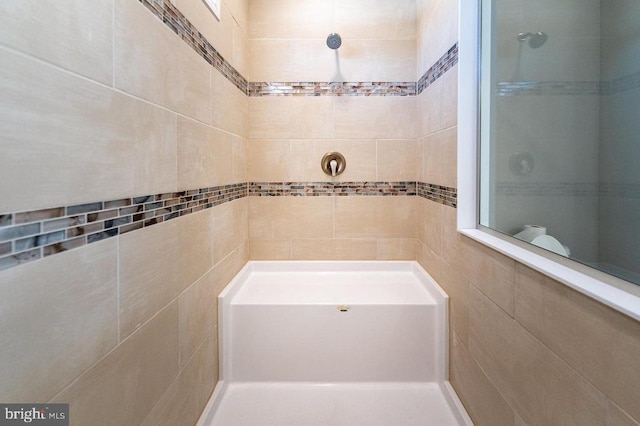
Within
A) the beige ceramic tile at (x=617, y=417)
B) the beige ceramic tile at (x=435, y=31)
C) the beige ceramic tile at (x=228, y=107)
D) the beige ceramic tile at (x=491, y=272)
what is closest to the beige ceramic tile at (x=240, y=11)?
the beige ceramic tile at (x=228, y=107)

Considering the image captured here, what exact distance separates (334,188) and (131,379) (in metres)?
1.58

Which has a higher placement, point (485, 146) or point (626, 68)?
point (626, 68)

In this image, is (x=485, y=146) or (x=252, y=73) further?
(x=252, y=73)

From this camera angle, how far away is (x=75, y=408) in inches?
Result: 25.7

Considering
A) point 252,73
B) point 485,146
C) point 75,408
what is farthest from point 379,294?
point 252,73

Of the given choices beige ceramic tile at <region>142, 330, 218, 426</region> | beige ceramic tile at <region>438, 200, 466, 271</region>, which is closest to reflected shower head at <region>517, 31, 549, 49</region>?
beige ceramic tile at <region>438, 200, 466, 271</region>

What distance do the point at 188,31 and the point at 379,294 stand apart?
4.93 feet

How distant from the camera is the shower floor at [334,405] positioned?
1.41 meters

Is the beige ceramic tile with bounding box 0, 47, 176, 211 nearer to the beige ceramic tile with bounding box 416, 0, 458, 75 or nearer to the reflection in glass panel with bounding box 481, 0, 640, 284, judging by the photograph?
the reflection in glass panel with bounding box 481, 0, 640, 284

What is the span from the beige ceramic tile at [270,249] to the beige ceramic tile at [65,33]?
1.54 metres

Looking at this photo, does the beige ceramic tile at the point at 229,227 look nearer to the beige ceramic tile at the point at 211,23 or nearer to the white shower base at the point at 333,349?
the white shower base at the point at 333,349

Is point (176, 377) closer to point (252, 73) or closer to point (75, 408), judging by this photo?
point (75, 408)

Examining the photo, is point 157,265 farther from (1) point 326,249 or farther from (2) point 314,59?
(2) point 314,59

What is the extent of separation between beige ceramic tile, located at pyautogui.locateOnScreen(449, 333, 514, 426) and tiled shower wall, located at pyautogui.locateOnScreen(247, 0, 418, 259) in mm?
817
